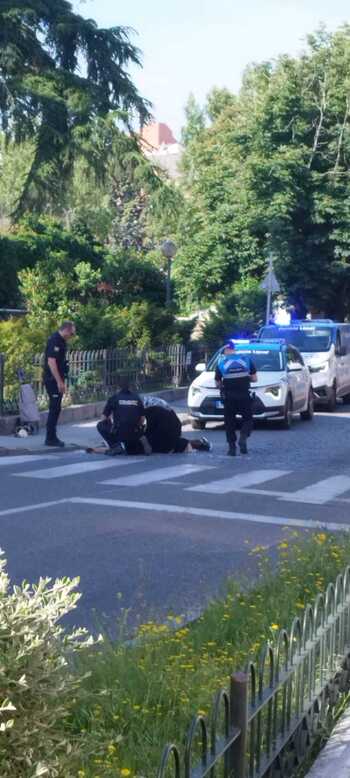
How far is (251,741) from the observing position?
3982mm

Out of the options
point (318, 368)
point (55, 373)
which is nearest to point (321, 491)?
point (55, 373)

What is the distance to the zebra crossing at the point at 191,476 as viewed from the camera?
1348cm

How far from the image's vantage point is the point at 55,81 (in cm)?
2212

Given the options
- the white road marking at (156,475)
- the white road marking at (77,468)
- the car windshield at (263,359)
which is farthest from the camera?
the car windshield at (263,359)

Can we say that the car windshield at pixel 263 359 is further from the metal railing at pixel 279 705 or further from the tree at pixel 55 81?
the metal railing at pixel 279 705

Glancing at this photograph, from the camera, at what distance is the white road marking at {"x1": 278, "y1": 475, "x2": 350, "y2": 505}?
42.9 feet

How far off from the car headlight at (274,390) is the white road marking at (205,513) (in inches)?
378

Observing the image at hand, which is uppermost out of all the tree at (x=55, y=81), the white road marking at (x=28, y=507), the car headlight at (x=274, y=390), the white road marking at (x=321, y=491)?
the tree at (x=55, y=81)

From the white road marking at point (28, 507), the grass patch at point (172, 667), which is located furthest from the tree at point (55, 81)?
the grass patch at point (172, 667)

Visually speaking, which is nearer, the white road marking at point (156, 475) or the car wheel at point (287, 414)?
the white road marking at point (156, 475)

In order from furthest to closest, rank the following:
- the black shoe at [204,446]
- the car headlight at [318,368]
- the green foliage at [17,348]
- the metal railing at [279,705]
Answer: the car headlight at [318,368], the green foliage at [17,348], the black shoe at [204,446], the metal railing at [279,705]

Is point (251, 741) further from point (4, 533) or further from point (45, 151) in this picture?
point (45, 151)

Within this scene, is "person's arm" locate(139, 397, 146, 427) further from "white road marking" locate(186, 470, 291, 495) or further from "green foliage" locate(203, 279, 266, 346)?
"green foliage" locate(203, 279, 266, 346)

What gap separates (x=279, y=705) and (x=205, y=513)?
7309mm
